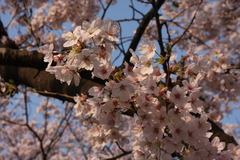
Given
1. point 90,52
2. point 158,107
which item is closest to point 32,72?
point 90,52

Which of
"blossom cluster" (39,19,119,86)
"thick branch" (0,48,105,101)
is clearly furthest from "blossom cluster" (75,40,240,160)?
"thick branch" (0,48,105,101)

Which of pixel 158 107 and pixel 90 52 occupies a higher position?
pixel 90 52

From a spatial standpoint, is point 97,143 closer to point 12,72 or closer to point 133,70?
point 133,70

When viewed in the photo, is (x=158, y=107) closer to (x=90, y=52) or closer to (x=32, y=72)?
(x=90, y=52)

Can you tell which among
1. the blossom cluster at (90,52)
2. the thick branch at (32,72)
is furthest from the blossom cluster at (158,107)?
the thick branch at (32,72)

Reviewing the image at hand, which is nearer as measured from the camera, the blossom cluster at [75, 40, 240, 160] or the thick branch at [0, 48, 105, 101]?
the blossom cluster at [75, 40, 240, 160]

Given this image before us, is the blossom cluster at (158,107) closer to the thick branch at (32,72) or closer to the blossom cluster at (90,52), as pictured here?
the blossom cluster at (90,52)

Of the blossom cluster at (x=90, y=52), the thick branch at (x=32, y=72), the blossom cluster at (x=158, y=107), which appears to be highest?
the thick branch at (x=32, y=72)

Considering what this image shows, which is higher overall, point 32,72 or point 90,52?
point 32,72

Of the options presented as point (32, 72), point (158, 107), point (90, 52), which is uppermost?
point (32, 72)

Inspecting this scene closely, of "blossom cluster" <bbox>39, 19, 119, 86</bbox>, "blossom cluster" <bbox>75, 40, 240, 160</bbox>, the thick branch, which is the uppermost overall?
the thick branch

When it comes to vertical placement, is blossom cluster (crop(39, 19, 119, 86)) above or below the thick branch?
below

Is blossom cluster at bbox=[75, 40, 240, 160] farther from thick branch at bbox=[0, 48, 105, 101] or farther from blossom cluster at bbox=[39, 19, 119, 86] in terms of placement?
thick branch at bbox=[0, 48, 105, 101]

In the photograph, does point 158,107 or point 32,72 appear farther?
point 32,72
